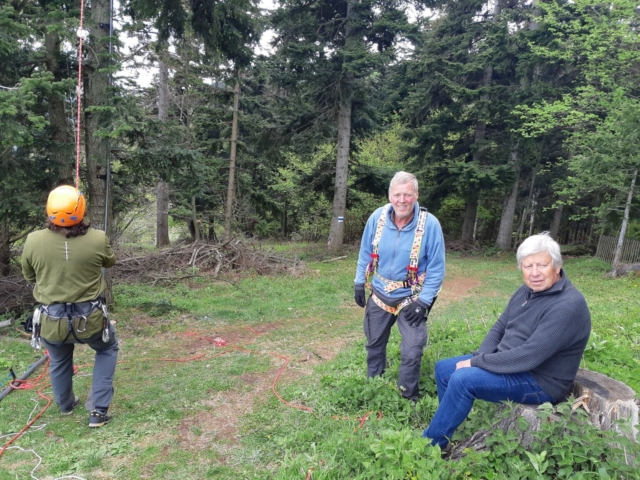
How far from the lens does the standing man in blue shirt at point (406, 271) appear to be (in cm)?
328

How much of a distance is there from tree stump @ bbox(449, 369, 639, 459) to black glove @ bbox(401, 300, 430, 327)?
90 centimetres

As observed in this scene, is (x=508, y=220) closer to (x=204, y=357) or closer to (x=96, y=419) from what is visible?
(x=204, y=357)

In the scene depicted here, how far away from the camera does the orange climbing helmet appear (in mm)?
3098

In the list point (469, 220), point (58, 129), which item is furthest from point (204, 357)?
point (469, 220)

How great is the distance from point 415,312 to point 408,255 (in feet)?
1.50

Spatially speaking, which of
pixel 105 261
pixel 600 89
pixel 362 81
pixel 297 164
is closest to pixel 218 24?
pixel 105 261

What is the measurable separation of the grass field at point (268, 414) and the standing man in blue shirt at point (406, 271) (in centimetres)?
38

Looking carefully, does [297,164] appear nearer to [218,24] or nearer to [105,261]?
[218,24]

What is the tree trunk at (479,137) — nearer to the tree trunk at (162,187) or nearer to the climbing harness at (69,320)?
the tree trunk at (162,187)

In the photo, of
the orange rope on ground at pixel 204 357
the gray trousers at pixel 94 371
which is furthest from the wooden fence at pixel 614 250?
the gray trousers at pixel 94 371

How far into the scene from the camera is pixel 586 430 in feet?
6.89

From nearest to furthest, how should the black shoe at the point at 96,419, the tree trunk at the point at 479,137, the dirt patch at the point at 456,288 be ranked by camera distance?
the black shoe at the point at 96,419 → the dirt patch at the point at 456,288 → the tree trunk at the point at 479,137

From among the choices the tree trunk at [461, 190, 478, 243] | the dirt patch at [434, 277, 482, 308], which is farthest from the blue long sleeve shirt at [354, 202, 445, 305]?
the tree trunk at [461, 190, 478, 243]

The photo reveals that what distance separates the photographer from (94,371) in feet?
11.4
